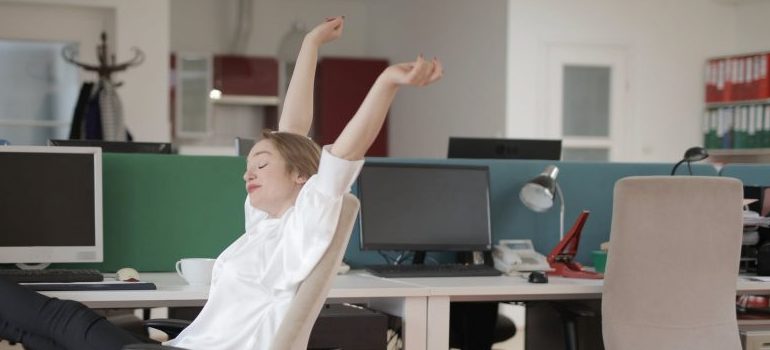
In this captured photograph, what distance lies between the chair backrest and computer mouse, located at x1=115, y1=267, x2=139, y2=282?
1.03m

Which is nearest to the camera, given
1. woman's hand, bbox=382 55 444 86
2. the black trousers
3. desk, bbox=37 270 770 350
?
woman's hand, bbox=382 55 444 86

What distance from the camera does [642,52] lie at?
7.71 meters

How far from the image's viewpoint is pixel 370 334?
290 centimetres

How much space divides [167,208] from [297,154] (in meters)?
1.23

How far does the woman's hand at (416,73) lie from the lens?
1.85 meters

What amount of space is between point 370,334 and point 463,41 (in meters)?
5.42

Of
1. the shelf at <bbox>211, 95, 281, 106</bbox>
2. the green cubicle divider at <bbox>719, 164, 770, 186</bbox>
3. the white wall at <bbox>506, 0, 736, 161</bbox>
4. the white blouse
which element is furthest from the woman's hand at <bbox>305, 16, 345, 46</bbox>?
the shelf at <bbox>211, 95, 281, 106</bbox>

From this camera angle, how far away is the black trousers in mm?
2375

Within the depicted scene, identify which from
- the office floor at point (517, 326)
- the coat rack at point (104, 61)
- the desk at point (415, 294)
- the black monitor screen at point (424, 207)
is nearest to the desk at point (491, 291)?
the desk at point (415, 294)

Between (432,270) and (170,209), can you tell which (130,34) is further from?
(432,270)

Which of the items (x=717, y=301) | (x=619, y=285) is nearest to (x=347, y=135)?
(x=619, y=285)

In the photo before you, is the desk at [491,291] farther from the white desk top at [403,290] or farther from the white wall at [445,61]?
the white wall at [445,61]

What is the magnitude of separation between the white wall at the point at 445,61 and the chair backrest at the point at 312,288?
17.8 feet

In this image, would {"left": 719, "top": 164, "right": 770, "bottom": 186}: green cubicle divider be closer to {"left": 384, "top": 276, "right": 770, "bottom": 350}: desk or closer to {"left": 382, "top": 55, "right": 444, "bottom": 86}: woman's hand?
{"left": 384, "top": 276, "right": 770, "bottom": 350}: desk
